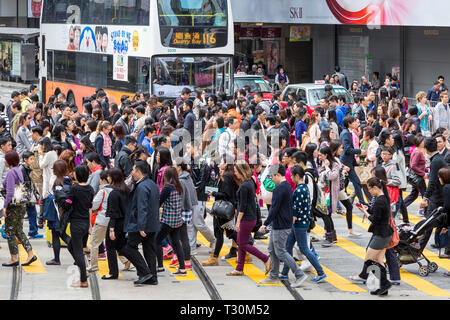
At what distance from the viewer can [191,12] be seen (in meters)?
23.2

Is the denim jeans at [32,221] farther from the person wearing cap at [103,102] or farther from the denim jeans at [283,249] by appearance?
the person wearing cap at [103,102]

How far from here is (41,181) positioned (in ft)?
49.5

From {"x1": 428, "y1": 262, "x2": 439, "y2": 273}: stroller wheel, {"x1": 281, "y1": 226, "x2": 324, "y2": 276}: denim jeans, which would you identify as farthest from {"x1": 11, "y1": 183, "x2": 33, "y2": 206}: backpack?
{"x1": 428, "y1": 262, "x2": 439, "y2": 273}: stroller wheel

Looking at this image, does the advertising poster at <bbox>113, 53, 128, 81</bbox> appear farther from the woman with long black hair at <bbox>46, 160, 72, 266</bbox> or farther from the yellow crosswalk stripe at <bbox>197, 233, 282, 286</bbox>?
the woman with long black hair at <bbox>46, 160, 72, 266</bbox>

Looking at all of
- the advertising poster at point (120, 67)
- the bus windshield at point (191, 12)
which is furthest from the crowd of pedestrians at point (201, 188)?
the advertising poster at point (120, 67)

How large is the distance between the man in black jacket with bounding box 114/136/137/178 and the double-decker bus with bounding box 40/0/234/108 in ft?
32.3

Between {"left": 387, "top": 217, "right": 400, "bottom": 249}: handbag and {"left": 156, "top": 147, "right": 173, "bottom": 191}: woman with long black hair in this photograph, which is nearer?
{"left": 387, "top": 217, "right": 400, "bottom": 249}: handbag

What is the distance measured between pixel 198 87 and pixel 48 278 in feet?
40.8

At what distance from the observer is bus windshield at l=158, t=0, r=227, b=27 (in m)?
23.0

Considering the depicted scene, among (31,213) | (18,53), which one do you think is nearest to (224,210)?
(31,213)

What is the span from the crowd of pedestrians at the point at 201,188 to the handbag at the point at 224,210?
20 millimetres

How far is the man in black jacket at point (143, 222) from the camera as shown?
11.0m

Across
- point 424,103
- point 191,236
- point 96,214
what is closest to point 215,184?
point 191,236

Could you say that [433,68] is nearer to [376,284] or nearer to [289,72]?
[289,72]
